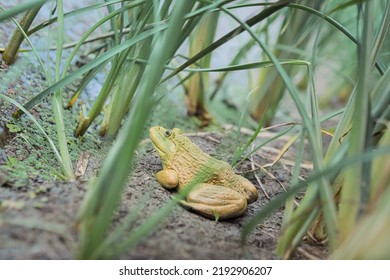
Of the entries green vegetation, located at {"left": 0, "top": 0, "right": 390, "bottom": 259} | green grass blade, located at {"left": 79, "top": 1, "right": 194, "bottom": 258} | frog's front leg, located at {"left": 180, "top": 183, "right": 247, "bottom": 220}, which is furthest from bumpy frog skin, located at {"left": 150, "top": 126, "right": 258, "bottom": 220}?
green grass blade, located at {"left": 79, "top": 1, "right": 194, "bottom": 258}

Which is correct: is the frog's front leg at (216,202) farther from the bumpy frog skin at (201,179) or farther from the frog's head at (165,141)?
the frog's head at (165,141)

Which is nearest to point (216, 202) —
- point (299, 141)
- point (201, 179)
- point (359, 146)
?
point (201, 179)

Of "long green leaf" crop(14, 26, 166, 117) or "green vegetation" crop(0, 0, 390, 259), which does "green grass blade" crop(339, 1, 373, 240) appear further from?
"long green leaf" crop(14, 26, 166, 117)

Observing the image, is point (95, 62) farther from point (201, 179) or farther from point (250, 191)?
point (250, 191)

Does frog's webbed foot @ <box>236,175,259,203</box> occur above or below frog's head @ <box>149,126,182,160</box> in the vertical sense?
below

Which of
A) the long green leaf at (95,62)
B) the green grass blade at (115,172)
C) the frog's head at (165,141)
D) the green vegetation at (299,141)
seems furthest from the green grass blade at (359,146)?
the frog's head at (165,141)

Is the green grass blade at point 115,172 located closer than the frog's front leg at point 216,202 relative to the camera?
Yes

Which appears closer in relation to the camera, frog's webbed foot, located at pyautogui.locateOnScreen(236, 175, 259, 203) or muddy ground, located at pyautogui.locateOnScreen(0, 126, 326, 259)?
muddy ground, located at pyautogui.locateOnScreen(0, 126, 326, 259)
